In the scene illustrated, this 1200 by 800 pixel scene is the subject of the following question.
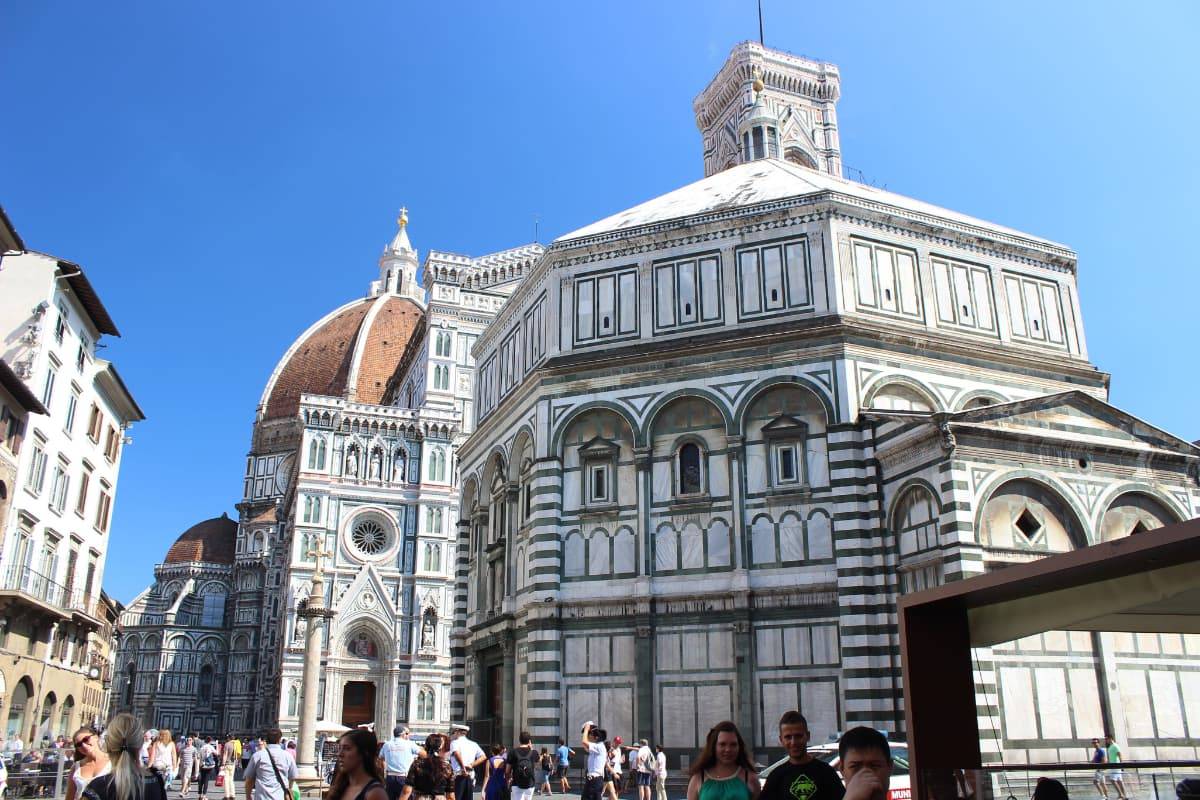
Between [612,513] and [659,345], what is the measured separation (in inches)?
155

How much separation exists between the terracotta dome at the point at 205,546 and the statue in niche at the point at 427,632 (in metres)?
40.0

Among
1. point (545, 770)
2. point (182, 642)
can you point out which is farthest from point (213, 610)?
Answer: point (545, 770)

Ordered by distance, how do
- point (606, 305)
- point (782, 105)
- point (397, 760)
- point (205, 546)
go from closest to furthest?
point (397, 760)
point (606, 305)
point (782, 105)
point (205, 546)

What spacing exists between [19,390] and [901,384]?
20.6 m

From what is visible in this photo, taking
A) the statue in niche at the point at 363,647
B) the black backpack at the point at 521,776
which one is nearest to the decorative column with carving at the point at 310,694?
the black backpack at the point at 521,776

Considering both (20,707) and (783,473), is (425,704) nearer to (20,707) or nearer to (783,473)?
(20,707)

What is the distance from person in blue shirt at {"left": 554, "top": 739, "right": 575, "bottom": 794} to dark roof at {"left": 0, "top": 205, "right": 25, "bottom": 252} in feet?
62.2

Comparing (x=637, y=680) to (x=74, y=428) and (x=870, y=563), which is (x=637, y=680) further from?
(x=74, y=428)

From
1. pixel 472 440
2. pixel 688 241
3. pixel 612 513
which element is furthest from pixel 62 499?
pixel 688 241

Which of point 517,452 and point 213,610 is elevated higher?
point 213,610

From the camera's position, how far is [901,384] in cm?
2173

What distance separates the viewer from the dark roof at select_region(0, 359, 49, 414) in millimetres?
23644

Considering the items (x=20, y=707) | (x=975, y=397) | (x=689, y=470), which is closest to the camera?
(x=689, y=470)

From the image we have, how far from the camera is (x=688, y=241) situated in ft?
78.0
